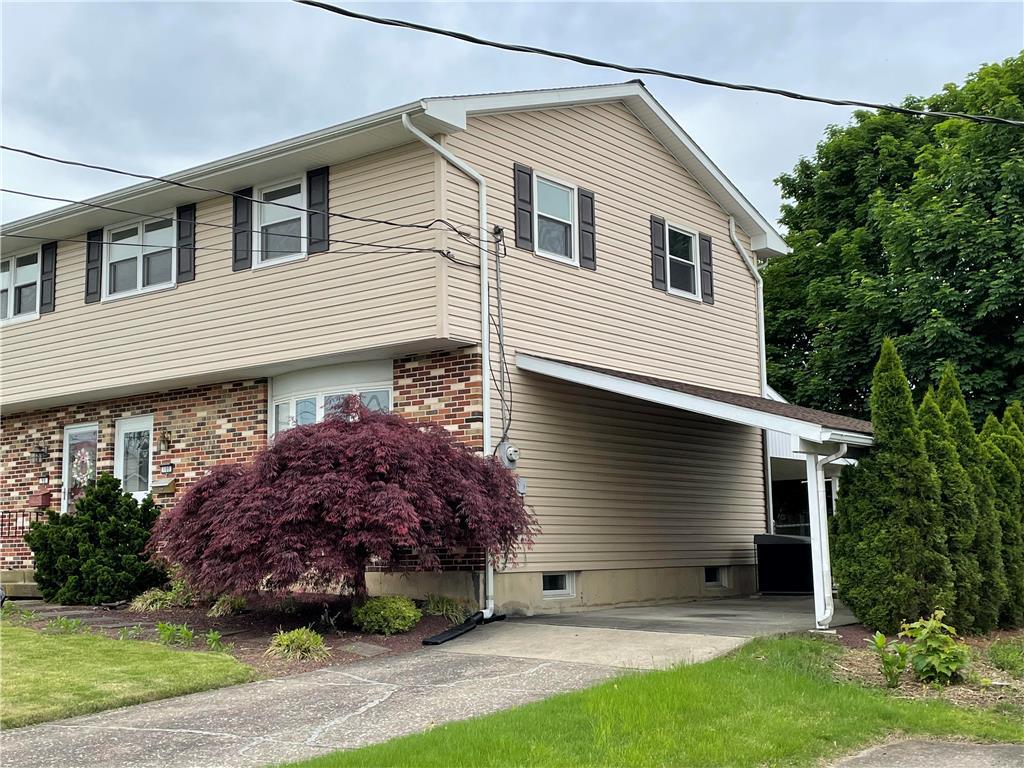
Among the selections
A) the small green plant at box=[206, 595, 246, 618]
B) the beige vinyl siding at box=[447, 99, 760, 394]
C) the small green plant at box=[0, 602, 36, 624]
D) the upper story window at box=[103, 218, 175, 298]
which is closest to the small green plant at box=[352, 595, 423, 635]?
the small green plant at box=[206, 595, 246, 618]

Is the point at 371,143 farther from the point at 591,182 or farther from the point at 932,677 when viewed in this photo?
the point at 932,677

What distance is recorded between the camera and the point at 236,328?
1510 centimetres

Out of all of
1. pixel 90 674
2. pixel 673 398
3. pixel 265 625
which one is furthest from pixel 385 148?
pixel 90 674

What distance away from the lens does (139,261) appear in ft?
54.6

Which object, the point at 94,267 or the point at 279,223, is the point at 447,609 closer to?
the point at 279,223

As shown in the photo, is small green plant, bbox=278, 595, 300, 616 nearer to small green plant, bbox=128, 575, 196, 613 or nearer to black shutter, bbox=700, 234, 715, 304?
→ small green plant, bbox=128, 575, 196, 613

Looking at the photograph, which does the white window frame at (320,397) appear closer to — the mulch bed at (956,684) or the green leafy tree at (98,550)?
the green leafy tree at (98,550)

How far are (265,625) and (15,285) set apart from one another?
9.36 m

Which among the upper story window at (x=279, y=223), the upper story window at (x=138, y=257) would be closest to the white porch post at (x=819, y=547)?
the upper story window at (x=279, y=223)

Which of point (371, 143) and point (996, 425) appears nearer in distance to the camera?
point (371, 143)

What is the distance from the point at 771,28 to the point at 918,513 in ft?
16.4

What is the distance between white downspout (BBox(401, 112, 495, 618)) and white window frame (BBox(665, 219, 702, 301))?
4.20 meters

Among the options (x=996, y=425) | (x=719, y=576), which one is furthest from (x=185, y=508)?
(x=996, y=425)

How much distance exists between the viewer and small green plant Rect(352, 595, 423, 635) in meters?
11.7
